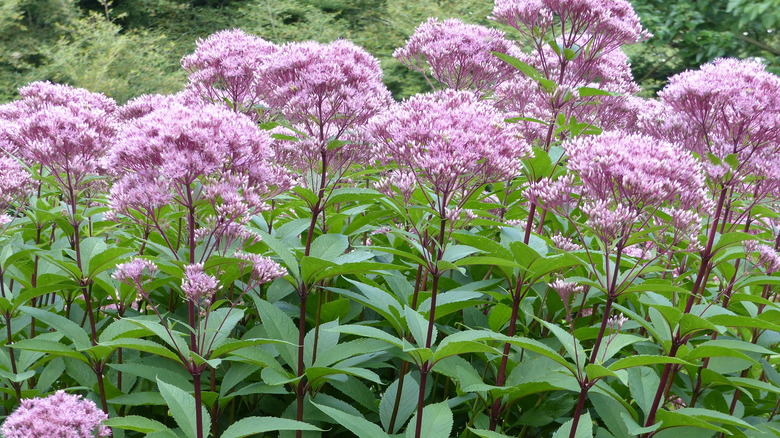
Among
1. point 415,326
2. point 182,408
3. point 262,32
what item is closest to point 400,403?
point 415,326

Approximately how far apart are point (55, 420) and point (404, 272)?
81.1 inches

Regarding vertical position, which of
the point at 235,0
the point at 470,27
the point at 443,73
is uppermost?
the point at 470,27

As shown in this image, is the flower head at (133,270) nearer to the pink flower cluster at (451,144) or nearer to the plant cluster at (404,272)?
the plant cluster at (404,272)

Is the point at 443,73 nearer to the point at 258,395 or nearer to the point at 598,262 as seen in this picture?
the point at 598,262

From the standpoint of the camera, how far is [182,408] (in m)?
2.52

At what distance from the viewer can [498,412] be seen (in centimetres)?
296

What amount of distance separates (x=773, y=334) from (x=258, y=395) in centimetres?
263

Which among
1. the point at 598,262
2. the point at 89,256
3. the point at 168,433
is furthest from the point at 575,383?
the point at 89,256

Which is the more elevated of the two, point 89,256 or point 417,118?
point 417,118

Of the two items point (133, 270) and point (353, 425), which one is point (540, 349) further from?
point (133, 270)

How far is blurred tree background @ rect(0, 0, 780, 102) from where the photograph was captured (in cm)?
1761

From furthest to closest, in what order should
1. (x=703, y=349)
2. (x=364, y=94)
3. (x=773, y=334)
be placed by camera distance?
(x=364, y=94) → (x=773, y=334) → (x=703, y=349)

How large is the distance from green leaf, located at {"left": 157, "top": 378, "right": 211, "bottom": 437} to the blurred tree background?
14.8m

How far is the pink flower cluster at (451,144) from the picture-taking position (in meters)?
2.83
